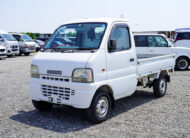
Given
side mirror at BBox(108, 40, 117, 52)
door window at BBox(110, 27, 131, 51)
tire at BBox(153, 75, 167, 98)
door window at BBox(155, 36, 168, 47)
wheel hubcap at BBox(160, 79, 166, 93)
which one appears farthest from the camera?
door window at BBox(155, 36, 168, 47)

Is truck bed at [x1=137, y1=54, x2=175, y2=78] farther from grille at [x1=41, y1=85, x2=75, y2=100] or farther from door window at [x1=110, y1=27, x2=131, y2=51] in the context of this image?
grille at [x1=41, y1=85, x2=75, y2=100]

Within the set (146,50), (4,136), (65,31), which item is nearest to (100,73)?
(65,31)

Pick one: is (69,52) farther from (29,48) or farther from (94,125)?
(29,48)

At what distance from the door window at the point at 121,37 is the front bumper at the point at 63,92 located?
51.8 inches

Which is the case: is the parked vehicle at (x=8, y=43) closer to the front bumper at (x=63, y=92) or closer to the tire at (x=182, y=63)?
the tire at (x=182, y=63)

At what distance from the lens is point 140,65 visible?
21.1 feet

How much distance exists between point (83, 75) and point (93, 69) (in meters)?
0.22

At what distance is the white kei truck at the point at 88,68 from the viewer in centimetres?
492

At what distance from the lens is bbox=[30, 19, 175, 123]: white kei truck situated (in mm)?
4922

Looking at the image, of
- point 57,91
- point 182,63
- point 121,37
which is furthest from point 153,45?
point 57,91

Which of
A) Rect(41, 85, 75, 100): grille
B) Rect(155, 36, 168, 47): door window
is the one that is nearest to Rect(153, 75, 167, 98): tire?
Rect(41, 85, 75, 100): grille

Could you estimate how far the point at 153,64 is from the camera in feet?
23.3

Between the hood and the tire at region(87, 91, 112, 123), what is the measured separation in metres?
0.71

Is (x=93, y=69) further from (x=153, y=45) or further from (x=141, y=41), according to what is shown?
A: (x=141, y=41)
